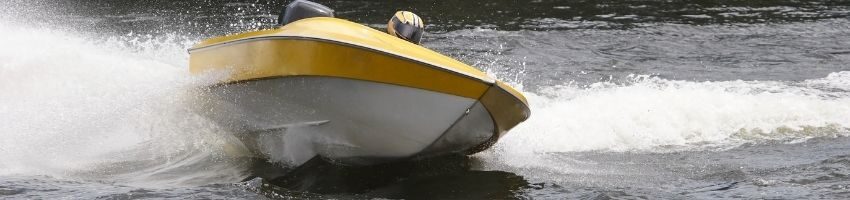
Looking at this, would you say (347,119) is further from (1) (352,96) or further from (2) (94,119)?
(2) (94,119)

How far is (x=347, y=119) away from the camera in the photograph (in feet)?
21.6

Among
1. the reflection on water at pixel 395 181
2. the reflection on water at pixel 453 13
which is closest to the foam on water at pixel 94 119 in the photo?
the reflection on water at pixel 395 181

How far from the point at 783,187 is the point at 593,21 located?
911 centimetres

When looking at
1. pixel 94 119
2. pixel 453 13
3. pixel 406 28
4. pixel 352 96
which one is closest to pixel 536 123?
pixel 406 28

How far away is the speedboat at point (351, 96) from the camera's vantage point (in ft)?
20.7

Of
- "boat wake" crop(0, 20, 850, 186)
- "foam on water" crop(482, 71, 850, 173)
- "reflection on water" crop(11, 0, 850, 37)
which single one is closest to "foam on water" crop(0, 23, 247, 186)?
"boat wake" crop(0, 20, 850, 186)

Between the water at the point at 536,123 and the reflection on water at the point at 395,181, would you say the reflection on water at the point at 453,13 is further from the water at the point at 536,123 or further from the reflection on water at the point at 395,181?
the reflection on water at the point at 395,181

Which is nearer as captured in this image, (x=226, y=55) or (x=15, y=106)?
(x=226, y=55)

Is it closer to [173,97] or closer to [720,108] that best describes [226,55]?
[173,97]

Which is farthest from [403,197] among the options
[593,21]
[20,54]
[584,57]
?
[593,21]

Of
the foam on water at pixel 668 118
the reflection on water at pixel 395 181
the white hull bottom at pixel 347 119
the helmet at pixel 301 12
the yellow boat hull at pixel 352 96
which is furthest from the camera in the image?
the foam on water at pixel 668 118

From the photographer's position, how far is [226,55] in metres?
7.09

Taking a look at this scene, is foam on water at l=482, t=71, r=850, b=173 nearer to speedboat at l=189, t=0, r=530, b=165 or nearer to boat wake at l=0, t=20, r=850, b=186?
boat wake at l=0, t=20, r=850, b=186

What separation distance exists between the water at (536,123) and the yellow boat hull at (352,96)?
21 centimetres
